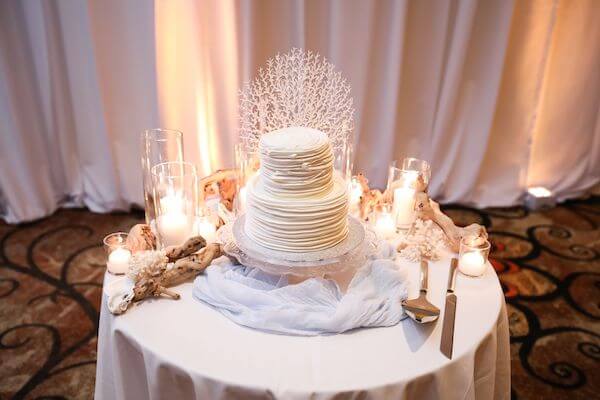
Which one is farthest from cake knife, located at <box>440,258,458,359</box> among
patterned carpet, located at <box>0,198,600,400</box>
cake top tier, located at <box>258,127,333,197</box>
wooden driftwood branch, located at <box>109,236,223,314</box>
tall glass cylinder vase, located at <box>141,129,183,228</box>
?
tall glass cylinder vase, located at <box>141,129,183,228</box>

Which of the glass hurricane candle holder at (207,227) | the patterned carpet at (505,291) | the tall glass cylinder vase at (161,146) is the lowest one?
the patterned carpet at (505,291)

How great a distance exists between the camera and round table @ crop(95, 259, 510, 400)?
981 mm

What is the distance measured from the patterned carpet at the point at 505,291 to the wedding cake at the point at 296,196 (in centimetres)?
106

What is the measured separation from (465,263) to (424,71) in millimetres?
1710

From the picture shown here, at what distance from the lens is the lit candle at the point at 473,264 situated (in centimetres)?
130

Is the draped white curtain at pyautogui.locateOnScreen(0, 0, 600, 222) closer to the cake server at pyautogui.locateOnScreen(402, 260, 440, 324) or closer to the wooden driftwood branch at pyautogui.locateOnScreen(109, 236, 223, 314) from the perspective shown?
the wooden driftwood branch at pyautogui.locateOnScreen(109, 236, 223, 314)

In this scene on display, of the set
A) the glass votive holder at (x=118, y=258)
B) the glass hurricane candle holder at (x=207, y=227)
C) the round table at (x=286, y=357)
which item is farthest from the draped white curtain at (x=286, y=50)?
the round table at (x=286, y=357)

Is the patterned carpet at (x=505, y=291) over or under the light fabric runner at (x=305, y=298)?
under

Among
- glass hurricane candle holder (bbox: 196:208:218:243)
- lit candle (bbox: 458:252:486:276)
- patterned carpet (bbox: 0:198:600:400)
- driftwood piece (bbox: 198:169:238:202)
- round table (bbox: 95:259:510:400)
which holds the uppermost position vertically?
driftwood piece (bbox: 198:169:238:202)

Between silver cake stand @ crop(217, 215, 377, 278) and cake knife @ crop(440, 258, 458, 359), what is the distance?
21 centimetres

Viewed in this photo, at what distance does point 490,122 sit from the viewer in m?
2.85

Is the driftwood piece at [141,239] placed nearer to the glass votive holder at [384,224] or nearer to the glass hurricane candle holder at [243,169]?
the glass hurricane candle holder at [243,169]

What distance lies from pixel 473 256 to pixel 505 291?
1138mm

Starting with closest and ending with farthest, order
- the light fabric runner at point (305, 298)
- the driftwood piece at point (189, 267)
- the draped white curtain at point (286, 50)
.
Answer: the light fabric runner at point (305, 298) → the driftwood piece at point (189, 267) → the draped white curtain at point (286, 50)
